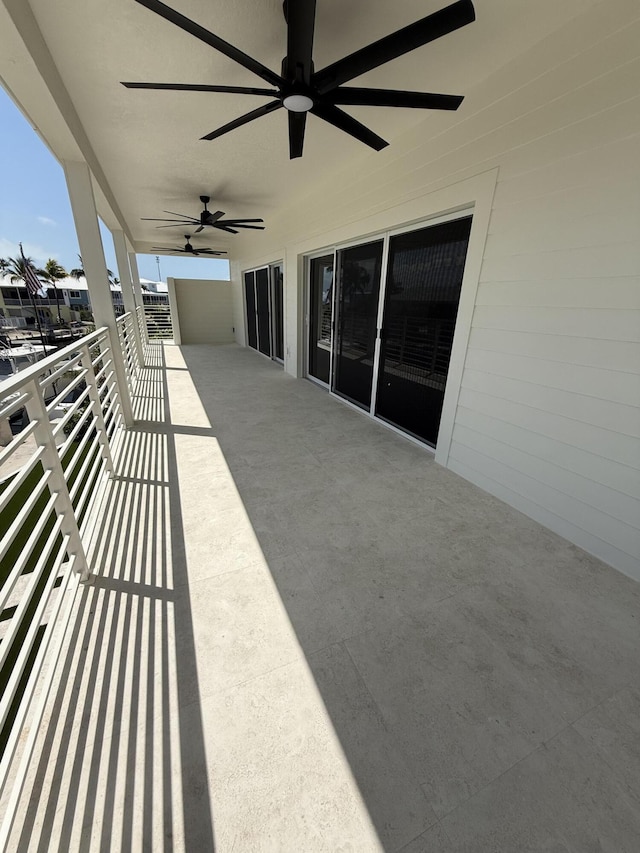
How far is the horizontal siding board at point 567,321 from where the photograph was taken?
5.28ft

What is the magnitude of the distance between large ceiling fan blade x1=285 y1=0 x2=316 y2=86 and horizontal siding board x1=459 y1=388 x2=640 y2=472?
205 centimetres

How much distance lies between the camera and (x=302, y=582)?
1633 mm

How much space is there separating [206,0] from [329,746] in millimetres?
3141

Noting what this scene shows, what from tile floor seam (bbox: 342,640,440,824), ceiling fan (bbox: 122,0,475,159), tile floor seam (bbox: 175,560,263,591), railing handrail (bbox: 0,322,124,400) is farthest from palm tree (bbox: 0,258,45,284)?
tile floor seam (bbox: 342,640,440,824)

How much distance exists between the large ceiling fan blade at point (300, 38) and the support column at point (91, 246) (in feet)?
7.04

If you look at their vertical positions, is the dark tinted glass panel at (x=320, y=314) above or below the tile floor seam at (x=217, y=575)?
above

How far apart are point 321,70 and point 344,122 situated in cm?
38

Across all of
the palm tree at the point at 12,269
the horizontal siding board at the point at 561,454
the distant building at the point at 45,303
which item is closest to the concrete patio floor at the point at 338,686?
the horizontal siding board at the point at 561,454

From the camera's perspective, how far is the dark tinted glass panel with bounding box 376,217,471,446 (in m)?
2.60

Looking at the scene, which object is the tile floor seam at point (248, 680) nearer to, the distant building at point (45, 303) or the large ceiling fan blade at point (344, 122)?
the large ceiling fan blade at point (344, 122)

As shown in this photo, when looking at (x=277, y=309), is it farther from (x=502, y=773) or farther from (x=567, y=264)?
(x=502, y=773)

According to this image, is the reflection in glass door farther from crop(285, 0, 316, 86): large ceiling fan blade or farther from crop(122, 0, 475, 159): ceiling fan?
crop(285, 0, 316, 86): large ceiling fan blade

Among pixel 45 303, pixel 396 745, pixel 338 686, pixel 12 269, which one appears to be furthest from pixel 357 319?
pixel 12 269

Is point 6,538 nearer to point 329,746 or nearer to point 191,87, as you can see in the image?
point 329,746
